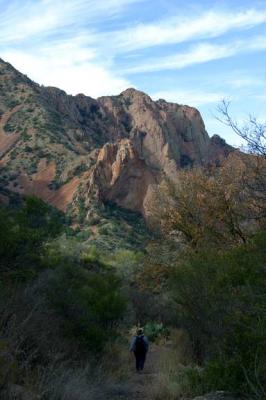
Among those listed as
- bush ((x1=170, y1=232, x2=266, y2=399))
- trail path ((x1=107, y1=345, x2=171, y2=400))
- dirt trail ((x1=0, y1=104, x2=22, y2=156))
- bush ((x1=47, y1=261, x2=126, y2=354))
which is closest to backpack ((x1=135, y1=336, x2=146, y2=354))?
trail path ((x1=107, y1=345, x2=171, y2=400))

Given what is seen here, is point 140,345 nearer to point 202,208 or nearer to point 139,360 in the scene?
point 139,360

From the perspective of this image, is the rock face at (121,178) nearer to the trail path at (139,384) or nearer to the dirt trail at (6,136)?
the dirt trail at (6,136)

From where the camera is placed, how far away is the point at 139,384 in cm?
1527

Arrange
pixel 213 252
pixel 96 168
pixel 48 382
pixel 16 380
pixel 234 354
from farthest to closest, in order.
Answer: pixel 96 168 < pixel 213 252 < pixel 234 354 < pixel 48 382 < pixel 16 380

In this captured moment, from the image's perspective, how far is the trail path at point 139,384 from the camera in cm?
1217

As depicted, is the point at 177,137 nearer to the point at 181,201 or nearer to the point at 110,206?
the point at 110,206

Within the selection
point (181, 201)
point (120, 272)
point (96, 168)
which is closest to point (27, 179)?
point (96, 168)

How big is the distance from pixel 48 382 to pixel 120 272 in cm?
3407

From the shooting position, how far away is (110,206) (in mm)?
66812

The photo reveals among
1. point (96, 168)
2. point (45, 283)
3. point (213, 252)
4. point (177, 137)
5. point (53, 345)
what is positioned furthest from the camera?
point (177, 137)

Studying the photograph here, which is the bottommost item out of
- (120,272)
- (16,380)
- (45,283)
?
(16,380)

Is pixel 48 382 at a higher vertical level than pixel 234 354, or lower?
lower

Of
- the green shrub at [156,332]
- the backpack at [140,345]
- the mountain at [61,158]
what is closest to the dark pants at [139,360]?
the backpack at [140,345]

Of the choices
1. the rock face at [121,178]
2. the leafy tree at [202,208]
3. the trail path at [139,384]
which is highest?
the rock face at [121,178]
